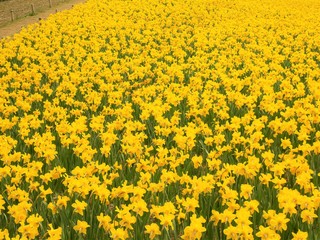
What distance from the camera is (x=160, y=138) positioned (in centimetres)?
641

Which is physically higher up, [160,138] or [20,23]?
[20,23]

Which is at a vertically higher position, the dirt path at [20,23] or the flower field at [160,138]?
the dirt path at [20,23]

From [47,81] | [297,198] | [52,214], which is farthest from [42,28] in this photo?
[297,198]

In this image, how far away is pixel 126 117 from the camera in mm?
7301

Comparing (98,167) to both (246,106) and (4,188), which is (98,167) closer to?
(4,188)

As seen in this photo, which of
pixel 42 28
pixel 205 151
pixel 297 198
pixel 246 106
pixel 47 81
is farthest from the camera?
pixel 42 28

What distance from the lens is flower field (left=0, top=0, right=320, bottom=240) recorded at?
4066mm

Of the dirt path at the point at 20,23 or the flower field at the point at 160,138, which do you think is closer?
the flower field at the point at 160,138

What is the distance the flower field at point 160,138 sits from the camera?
4066 millimetres

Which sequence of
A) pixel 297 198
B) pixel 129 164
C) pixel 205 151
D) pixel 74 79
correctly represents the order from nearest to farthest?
pixel 297 198 → pixel 129 164 → pixel 205 151 → pixel 74 79

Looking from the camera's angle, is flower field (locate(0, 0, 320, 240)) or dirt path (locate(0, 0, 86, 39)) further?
dirt path (locate(0, 0, 86, 39))

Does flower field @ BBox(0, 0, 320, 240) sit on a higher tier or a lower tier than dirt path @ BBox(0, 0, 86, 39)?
lower

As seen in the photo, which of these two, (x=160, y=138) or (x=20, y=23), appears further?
(x=20, y=23)

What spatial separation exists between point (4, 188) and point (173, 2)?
72.5 ft
